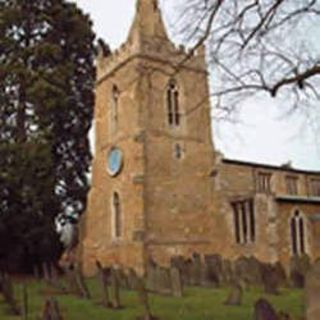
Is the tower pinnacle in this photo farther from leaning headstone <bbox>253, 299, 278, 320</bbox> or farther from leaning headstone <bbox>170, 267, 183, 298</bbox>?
leaning headstone <bbox>253, 299, 278, 320</bbox>

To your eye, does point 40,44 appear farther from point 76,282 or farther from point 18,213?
point 76,282

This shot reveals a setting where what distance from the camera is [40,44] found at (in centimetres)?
3052

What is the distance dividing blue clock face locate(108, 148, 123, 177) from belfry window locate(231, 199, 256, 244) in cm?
592

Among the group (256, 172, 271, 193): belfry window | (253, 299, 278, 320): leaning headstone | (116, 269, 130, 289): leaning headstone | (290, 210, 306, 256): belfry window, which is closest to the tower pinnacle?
(256, 172, 271, 193): belfry window

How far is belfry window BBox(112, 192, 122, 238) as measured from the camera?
30.6m

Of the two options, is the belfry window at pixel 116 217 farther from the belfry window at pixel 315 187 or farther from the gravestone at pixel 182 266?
the belfry window at pixel 315 187

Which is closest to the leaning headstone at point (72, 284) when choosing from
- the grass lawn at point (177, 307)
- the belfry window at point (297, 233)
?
the grass lawn at point (177, 307)

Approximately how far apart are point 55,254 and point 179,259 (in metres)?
7.78

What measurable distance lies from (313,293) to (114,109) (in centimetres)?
2677

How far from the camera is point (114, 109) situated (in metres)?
32.6

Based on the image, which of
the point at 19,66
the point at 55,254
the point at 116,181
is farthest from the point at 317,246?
the point at 19,66

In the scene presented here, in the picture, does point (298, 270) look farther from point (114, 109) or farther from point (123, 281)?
point (114, 109)

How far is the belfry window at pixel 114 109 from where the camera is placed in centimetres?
3231

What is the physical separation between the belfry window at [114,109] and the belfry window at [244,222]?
7.40 meters
